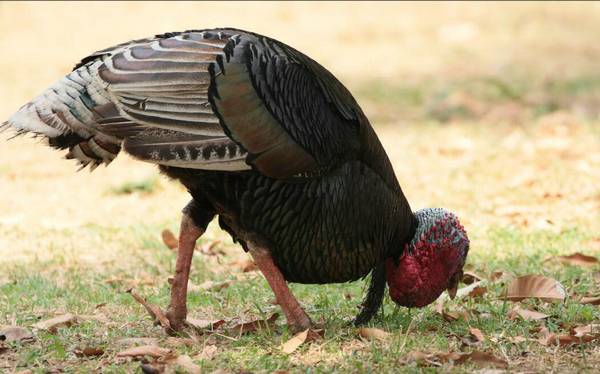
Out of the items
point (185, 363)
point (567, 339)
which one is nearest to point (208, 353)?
point (185, 363)

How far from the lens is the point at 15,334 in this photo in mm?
4574

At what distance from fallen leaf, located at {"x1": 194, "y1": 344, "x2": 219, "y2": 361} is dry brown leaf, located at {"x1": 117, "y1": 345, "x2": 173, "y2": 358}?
0.12 metres

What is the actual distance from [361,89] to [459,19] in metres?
3.79

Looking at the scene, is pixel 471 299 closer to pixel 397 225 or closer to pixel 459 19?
pixel 397 225

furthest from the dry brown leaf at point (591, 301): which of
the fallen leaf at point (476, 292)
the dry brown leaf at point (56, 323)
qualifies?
the dry brown leaf at point (56, 323)

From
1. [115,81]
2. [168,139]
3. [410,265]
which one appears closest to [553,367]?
[410,265]

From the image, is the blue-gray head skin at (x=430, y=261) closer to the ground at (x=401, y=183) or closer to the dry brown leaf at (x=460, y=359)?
the ground at (x=401, y=183)

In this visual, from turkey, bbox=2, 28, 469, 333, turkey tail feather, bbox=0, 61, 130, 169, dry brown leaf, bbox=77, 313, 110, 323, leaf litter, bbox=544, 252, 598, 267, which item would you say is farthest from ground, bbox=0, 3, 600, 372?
turkey tail feather, bbox=0, 61, 130, 169

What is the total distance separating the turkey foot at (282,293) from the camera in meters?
4.44

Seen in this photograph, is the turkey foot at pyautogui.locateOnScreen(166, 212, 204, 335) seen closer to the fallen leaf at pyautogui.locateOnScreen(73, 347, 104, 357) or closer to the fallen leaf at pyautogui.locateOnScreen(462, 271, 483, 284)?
the fallen leaf at pyautogui.locateOnScreen(73, 347, 104, 357)

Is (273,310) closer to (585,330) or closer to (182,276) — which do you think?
(182,276)

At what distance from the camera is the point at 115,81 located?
13.7ft

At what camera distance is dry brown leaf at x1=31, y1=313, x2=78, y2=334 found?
4.70 m

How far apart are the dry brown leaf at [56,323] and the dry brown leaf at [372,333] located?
134cm
